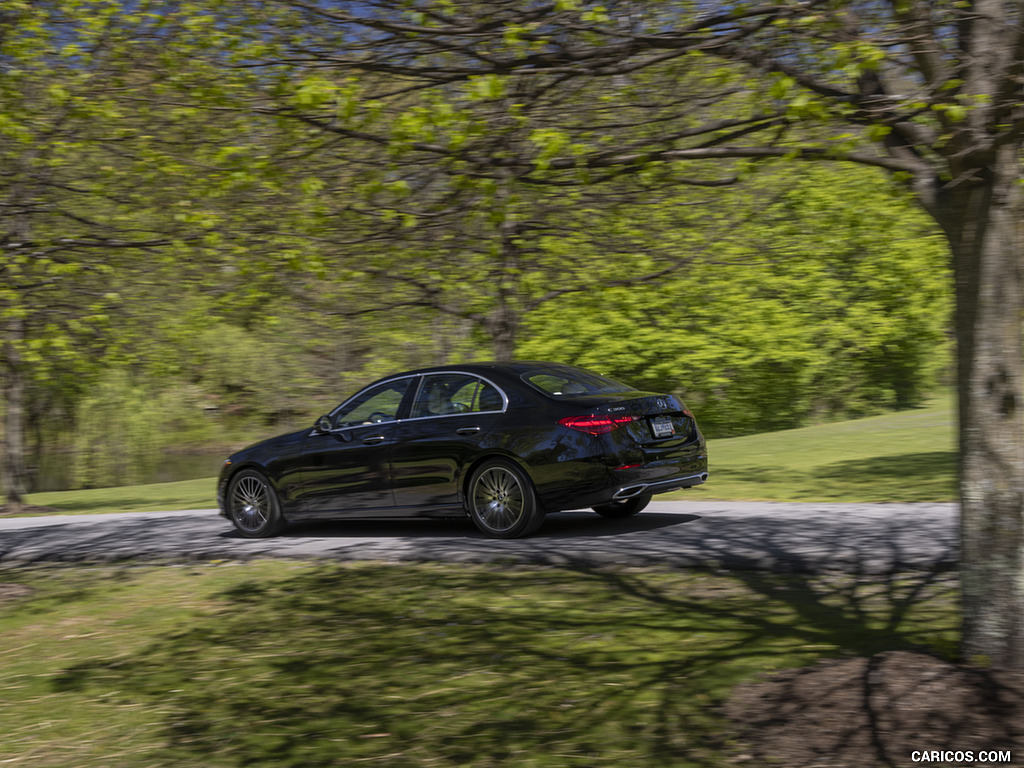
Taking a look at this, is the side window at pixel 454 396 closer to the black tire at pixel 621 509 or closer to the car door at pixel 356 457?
the car door at pixel 356 457

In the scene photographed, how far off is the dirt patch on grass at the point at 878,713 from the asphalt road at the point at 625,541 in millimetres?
2843

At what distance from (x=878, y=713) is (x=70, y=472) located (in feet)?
86.1

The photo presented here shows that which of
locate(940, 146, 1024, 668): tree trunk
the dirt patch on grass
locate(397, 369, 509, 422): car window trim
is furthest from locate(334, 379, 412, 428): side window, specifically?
locate(940, 146, 1024, 668): tree trunk

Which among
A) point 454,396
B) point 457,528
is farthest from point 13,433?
point 454,396

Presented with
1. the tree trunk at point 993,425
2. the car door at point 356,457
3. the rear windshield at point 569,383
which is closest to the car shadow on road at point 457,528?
the car door at point 356,457

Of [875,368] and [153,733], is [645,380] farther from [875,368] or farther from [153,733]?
[153,733]

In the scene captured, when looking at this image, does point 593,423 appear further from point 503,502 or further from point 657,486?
point 503,502

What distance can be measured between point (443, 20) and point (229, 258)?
200 inches

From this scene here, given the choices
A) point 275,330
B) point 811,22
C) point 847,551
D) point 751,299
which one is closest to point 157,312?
point 275,330

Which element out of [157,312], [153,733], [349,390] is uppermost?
[157,312]

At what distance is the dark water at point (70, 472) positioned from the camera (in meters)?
27.8

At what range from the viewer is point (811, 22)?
5.88 m

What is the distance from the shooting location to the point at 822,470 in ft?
48.6

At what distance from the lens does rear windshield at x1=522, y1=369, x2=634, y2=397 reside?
10320 millimetres
